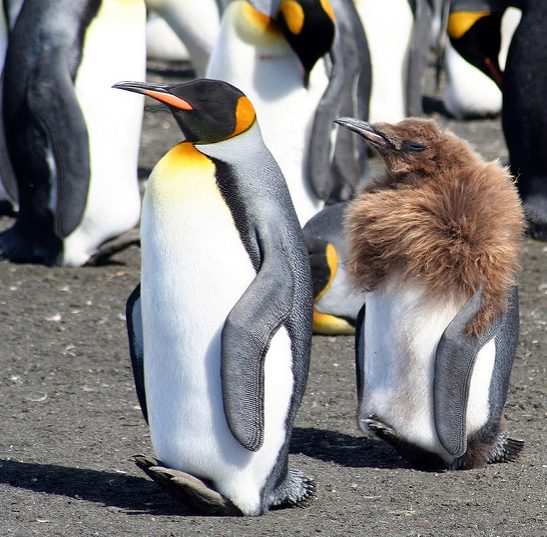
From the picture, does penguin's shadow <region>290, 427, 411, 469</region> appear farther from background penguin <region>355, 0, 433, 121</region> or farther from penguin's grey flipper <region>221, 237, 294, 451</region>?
background penguin <region>355, 0, 433, 121</region>

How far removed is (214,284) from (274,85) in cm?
339

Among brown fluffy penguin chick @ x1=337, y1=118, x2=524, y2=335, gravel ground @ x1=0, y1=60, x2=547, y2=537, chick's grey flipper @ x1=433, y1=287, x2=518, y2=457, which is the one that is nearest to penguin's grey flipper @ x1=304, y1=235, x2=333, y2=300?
gravel ground @ x1=0, y1=60, x2=547, y2=537

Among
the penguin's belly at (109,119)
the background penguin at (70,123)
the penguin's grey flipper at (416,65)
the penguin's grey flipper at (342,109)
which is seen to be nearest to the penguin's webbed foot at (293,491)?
the background penguin at (70,123)

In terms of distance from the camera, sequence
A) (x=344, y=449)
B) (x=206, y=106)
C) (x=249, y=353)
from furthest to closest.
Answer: (x=344, y=449)
(x=206, y=106)
(x=249, y=353)

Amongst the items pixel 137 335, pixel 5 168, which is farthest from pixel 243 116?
pixel 5 168

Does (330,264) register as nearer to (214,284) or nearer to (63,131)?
(63,131)

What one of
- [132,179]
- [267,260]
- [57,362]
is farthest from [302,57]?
[267,260]

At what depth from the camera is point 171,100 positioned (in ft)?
10.5

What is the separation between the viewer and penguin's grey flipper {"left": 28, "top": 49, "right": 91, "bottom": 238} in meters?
6.08

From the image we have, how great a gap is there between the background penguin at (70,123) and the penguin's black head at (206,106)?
295cm

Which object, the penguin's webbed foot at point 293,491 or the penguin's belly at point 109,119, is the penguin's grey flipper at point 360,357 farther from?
the penguin's belly at point 109,119

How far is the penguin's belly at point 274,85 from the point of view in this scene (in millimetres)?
6391

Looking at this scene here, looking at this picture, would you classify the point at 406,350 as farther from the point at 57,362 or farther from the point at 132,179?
the point at 132,179

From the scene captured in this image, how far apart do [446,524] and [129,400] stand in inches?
60.9
